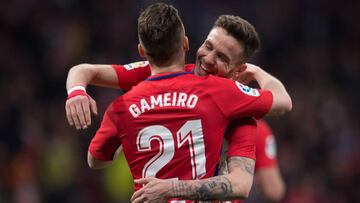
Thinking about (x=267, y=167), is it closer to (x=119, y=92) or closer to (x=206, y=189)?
(x=206, y=189)

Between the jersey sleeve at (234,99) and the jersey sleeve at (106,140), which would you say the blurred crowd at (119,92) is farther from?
the jersey sleeve at (234,99)

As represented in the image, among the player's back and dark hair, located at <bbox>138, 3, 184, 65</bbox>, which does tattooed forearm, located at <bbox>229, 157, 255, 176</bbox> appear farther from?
dark hair, located at <bbox>138, 3, 184, 65</bbox>

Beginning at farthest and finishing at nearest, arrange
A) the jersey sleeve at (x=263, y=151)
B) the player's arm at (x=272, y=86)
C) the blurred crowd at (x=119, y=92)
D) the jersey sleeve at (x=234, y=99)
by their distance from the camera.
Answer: the blurred crowd at (x=119, y=92) → the jersey sleeve at (x=263, y=151) → the player's arm at (x=272, y=86) → the jersey sleeve at (x=234, y=99)

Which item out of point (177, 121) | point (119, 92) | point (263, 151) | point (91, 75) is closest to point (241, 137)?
point (177, 121)

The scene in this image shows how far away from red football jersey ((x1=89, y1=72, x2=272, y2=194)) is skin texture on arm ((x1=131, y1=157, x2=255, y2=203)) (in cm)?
12

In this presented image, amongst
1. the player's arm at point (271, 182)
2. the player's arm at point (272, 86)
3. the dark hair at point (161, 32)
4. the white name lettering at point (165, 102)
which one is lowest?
the player's arm at point (271, 182)

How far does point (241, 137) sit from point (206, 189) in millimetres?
351

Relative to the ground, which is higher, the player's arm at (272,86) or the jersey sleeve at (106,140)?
the player's arm at (272,86)

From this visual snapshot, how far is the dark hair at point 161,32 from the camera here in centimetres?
395

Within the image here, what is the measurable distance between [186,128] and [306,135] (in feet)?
26.0

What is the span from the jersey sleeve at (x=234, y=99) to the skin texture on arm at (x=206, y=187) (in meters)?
0.22

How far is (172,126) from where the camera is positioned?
396 cm

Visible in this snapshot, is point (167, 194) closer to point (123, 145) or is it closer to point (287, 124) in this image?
point (123, 145)

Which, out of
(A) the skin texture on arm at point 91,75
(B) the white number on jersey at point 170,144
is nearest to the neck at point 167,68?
(B) the white number on jersey at point 170,144
